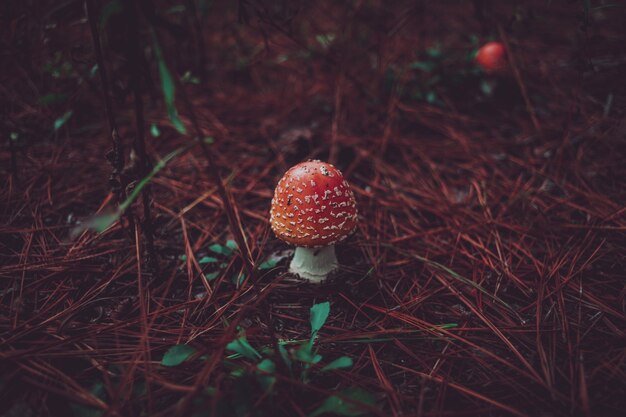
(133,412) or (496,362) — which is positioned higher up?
(133,412)

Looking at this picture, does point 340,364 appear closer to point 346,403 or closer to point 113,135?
point 346,403

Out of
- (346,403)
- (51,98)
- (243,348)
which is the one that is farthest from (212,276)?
(51,98)

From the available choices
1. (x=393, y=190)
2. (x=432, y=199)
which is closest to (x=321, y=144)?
(x=393, y=190)

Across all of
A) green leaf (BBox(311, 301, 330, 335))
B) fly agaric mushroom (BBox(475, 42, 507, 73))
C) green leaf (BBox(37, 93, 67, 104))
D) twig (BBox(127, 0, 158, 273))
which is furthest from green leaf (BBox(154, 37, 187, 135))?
→ fly agaric mushroom (BBox(475, 42, 507, 73))

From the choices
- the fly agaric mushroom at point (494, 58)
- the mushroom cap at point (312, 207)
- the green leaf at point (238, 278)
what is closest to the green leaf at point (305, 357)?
the mushroom cap at point (312, 207)

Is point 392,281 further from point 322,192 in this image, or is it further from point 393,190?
point 393,190

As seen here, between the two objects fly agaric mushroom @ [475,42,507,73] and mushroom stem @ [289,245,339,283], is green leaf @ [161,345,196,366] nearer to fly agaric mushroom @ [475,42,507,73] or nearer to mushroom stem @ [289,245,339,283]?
mushroom stem @ [289,245,339,283]

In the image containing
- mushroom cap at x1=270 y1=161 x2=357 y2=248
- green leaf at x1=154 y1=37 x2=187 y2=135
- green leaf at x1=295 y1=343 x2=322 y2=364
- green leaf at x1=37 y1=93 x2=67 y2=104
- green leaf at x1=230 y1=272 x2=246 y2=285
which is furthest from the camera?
green leaf at x1=37 y1=93 x2=67 y2=104
